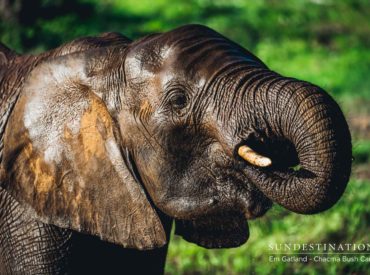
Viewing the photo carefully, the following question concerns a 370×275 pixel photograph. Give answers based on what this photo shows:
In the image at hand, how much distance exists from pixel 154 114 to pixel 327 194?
0.87 m

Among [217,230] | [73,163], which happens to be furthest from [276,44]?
[73,163]

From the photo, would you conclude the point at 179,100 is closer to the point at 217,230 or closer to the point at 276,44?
the point at 217,230

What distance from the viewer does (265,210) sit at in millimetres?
4414

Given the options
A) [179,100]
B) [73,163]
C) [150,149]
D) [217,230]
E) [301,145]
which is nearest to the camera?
[301,145]

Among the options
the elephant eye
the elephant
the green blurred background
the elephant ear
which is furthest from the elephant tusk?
the green blurred background

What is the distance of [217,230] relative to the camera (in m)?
5.00

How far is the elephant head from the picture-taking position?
4129 mm

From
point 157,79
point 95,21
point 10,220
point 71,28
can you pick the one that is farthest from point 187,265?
point 95,21

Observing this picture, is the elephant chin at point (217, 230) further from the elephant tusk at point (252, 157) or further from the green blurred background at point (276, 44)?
the green blurred background at point (276, 44)

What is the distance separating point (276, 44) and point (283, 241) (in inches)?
296

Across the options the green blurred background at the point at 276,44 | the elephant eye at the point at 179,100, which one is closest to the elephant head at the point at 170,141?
the elephant eye at the point at 179,100

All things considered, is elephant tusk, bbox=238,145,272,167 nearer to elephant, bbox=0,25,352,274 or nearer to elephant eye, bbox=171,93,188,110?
elephant, bbox=0,25,352,274

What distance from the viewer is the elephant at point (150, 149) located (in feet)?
13.6

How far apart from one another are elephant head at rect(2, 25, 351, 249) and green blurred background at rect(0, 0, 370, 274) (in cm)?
234
